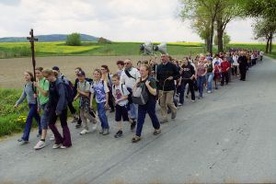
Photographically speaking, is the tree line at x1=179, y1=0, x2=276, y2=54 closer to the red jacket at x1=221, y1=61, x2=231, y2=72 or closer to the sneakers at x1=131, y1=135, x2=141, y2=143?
the red jacket at x1=221, y1=61, x2=231, y2=72

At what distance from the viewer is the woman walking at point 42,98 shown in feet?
30.5

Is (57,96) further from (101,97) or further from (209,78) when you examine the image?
(209,78)

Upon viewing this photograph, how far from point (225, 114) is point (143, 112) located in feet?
12.9

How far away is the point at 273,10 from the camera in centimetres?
2806

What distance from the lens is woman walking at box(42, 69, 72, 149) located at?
8836 mm

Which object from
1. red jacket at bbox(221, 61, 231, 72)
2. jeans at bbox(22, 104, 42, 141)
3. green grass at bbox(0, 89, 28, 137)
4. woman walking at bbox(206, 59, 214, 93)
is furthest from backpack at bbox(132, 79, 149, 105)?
red jacket at bbox(221, 61, 231, 72)

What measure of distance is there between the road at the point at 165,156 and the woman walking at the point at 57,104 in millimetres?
241

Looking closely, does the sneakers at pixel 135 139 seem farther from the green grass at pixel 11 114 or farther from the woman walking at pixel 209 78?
the woman walking at pixel 209 78

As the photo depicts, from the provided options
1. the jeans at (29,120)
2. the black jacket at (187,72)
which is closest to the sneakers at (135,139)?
the jeans at (29,120)

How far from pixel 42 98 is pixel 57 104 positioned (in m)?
0.95

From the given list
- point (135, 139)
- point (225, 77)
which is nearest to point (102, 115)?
point (135, 139)

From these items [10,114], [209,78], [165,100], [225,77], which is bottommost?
[10,114]

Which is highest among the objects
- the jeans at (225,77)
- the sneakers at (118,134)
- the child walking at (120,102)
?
the child walking at (120,102)

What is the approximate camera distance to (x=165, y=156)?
8.10m
